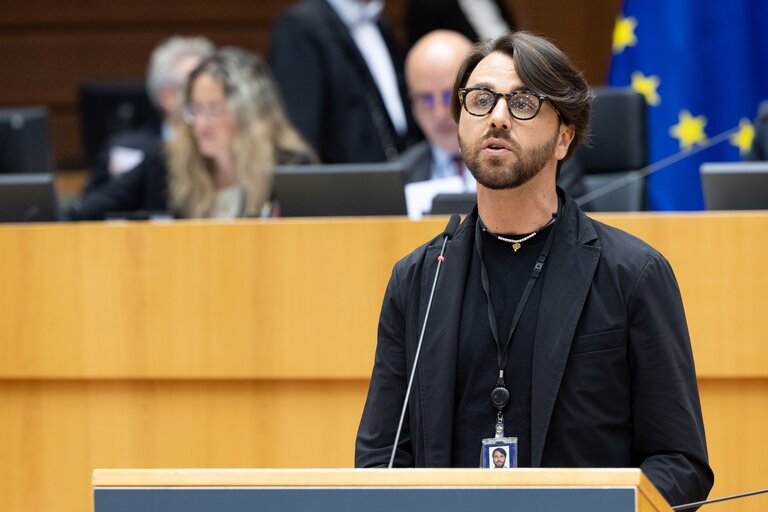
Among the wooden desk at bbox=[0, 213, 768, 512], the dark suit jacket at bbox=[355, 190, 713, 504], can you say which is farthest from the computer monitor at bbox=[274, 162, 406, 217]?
the dark suit jacket at bbox=[355, 190, 713, 504]

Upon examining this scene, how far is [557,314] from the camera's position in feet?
7.09

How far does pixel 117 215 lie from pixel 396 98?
168cm

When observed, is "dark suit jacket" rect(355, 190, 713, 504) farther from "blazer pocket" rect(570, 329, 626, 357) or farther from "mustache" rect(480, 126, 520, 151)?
"mustache" rect(480, 126, 520, 151)

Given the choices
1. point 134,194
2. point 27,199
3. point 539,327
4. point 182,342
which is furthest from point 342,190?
point 539,327

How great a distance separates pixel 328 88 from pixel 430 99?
97cm

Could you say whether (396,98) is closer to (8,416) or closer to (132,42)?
(8,416)

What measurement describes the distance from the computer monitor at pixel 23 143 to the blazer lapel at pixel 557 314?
302 cm

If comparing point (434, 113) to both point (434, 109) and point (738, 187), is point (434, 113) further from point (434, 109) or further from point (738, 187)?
point (738, 187)

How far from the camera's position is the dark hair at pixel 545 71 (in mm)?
2182

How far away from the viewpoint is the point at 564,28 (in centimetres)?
793

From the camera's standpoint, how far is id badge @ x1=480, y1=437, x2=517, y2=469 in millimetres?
2146

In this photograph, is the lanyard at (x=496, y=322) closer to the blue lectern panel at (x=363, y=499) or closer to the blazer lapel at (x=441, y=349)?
the blazer lapel at (x=441, y=349)

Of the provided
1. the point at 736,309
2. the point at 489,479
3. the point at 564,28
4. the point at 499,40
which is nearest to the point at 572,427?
the point at 489,479

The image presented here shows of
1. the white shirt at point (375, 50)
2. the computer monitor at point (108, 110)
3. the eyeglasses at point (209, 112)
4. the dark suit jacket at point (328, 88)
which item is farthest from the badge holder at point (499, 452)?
the computer monitor at point (108, 110)
